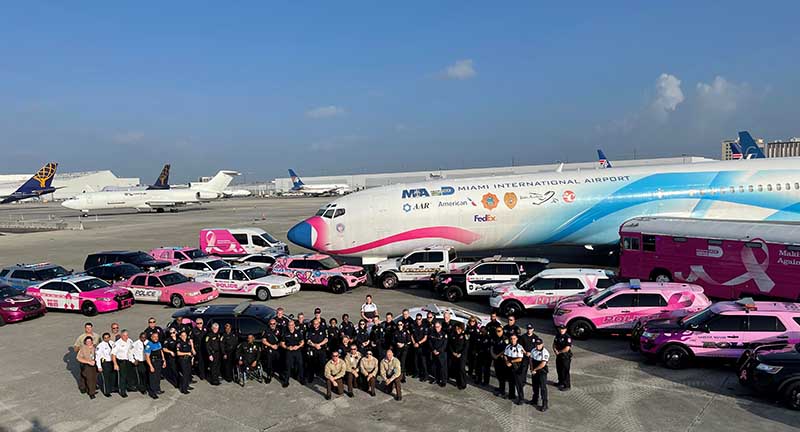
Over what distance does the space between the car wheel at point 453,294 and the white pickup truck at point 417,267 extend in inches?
85.0

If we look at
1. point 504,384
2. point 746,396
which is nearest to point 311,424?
point 504,384

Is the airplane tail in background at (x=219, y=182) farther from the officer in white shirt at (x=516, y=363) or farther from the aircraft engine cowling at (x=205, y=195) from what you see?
the officer in white shirt at (x=516, y=363)

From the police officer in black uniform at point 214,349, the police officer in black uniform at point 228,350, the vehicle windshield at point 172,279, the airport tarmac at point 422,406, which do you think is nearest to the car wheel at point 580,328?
the airport tarmac at point 422,406

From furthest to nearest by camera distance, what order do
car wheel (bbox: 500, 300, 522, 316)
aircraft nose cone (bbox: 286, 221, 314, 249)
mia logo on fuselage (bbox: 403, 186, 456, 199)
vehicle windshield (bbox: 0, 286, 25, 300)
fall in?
1. mia logo on fuselage (bbox: 403, 186, 456, 199)
2. aircraft nose cone (bbox: 286, 221, 314, 249)
3. vehicle windshield (bbox: 0, 286, 25, 300)
4. car wheel (bbox: 500, 300, 522, 316)

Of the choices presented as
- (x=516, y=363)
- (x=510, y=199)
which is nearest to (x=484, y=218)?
(x=510, y=199)

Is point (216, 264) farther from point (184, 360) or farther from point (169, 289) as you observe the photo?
point (184, 360)

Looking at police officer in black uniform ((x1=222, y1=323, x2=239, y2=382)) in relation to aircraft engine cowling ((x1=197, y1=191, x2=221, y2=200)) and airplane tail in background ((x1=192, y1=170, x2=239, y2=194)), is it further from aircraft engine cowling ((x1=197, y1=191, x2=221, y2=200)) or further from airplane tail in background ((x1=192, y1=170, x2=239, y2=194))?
airplane tail in background ((x1=192, y1=170, x2=239, y2=194))

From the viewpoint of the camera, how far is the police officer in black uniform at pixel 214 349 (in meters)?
12.1

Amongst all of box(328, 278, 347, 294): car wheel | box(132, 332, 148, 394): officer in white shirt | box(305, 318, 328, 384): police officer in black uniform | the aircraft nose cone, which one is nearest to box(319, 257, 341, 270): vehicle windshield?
box(328, 278, 347, 294): car wheel

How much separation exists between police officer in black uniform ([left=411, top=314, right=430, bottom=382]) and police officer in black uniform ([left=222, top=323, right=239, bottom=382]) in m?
4.16

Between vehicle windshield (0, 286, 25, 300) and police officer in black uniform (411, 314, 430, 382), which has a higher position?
vehicle windshield (0, 286, 25, 300)

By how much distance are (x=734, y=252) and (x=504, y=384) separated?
38.4 ft

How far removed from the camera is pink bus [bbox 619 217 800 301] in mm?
16969

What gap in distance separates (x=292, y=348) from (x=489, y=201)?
14944mm
